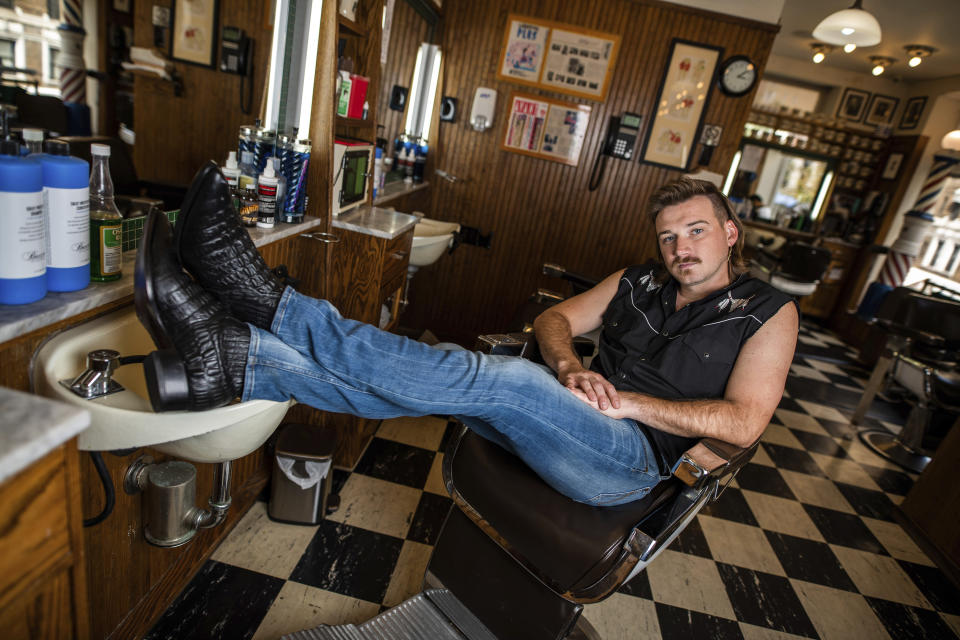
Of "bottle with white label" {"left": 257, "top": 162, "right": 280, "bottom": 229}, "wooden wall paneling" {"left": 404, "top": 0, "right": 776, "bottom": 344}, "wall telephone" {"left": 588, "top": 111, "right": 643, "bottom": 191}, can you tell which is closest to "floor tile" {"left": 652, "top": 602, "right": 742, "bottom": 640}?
"bottle with white label" {"left": 257, "top": 162, "right": 280, "bottom": 229}

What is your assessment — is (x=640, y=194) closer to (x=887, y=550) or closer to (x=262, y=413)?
(x=887, y=550)

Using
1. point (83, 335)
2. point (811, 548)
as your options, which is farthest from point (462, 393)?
point (811, 548)

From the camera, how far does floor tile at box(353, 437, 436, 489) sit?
84.6 inches

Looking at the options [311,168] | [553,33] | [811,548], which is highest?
[553,33]

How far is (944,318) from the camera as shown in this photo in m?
3.07

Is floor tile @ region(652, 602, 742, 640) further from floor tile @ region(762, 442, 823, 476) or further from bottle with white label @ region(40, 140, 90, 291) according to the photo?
bottle with white label @ region(40, 140, 90, 291)

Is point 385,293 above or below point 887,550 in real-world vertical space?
above

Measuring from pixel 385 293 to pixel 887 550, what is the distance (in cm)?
243

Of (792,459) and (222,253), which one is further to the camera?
(792,459)

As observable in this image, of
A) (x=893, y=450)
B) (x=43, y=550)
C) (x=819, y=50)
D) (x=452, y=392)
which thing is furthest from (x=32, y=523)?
(x=819, y=50)

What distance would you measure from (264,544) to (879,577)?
2.35 meters

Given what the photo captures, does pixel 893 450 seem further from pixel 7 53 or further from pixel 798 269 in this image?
pixel 7 53

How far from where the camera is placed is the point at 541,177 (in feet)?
11.7

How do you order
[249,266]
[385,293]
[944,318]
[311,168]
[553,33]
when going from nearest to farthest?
[249,266] → [311,168] → [385,293] → [944,318] → [553,33]
